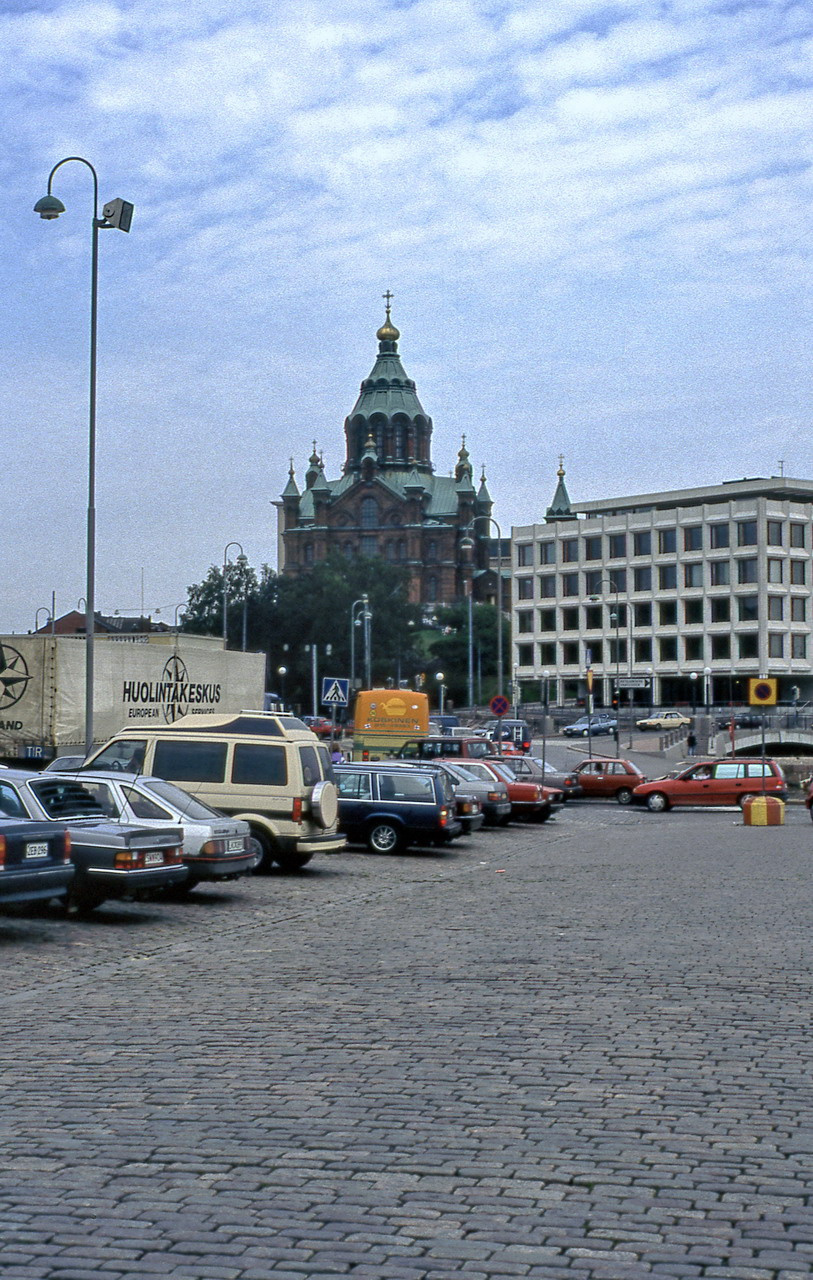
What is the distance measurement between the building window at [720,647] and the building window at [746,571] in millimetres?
4129

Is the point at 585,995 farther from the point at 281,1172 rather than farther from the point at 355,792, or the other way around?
the point at 355,792

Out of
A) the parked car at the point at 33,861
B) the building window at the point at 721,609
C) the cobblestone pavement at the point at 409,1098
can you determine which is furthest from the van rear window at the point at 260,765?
the building window at the point at 721,609

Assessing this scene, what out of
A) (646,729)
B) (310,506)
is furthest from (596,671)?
(310,506)

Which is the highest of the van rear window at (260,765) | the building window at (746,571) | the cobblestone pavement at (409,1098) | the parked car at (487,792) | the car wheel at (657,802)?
the building window at (746,571)

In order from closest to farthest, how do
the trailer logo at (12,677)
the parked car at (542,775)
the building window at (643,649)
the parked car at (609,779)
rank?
the trailer logo at (12,677), the parked car at (542,775), the parked car at (609,779), the building window at (643,649)

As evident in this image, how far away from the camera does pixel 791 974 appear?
1152cm

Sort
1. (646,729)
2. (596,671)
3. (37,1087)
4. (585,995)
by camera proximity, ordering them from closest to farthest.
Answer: (37,1087), (585,995), (646,729), (596,671)

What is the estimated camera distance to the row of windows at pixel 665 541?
101812 mm

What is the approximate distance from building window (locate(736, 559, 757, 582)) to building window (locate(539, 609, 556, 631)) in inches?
721

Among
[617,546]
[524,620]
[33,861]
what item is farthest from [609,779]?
[524,620]

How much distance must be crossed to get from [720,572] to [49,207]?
8180 centimetres

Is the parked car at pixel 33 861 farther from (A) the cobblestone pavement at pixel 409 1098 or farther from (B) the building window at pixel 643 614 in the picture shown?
(B) the building window at pixel 643 614

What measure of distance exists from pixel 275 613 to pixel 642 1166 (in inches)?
4693

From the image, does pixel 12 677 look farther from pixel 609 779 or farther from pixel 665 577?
pixel 665 577
